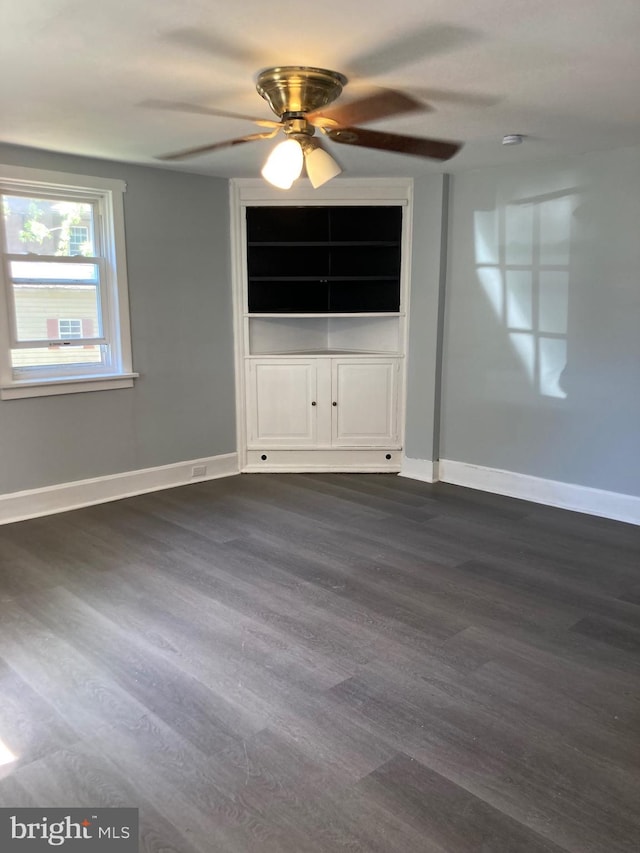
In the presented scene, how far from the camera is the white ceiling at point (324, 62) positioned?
83.5 inches

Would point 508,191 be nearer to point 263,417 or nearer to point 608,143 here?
point 608,143

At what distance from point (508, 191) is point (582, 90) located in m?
1.67

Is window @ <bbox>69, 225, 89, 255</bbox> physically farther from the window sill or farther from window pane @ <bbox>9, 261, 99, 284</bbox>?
the window sill

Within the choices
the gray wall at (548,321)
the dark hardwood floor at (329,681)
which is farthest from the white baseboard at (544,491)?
the dark hardwood floor at (329,681)

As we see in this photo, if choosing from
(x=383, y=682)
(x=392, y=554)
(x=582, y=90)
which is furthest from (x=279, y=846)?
(x=582, y=90)

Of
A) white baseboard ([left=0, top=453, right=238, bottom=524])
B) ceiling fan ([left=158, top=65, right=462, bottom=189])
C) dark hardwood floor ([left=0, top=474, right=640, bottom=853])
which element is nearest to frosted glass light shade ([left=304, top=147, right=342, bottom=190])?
ceiling fan ([left=158, top=65, right=462, bottom=189])

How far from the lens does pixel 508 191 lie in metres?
4.50

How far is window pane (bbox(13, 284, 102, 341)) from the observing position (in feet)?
13.6

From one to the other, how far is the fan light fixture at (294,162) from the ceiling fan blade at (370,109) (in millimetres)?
141

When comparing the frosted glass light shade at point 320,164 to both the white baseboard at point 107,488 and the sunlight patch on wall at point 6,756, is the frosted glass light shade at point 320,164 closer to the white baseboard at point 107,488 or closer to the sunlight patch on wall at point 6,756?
the sunlight patch on wall at point 6,756

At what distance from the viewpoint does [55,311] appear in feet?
14.1

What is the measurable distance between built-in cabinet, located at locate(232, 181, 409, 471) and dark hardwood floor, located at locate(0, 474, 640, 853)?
49.4 inches

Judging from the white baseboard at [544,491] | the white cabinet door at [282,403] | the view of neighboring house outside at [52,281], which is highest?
the view of neighboring house outside at [52,281]

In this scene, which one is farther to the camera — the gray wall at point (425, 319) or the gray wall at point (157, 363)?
the gray wall at point (425, 319)
